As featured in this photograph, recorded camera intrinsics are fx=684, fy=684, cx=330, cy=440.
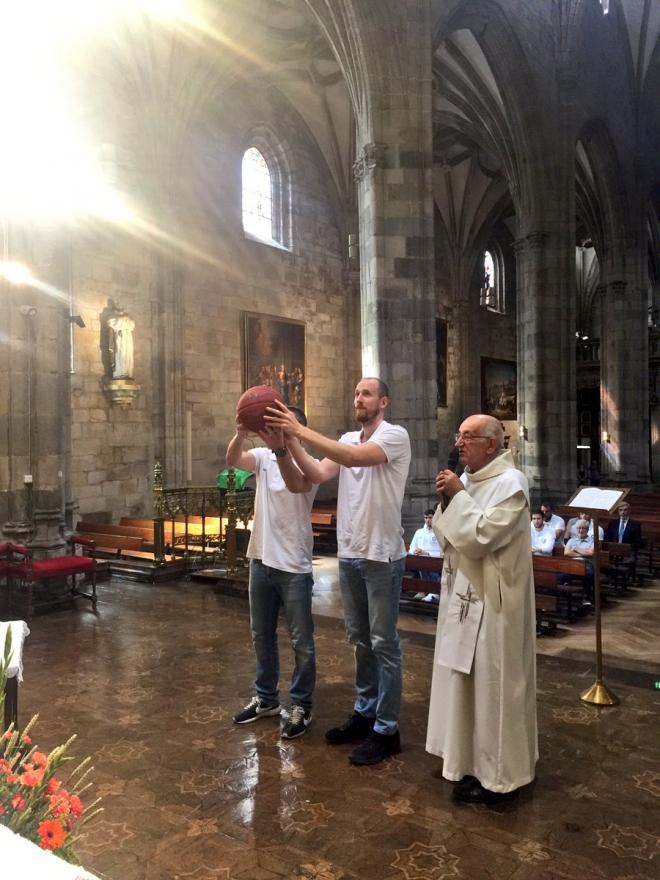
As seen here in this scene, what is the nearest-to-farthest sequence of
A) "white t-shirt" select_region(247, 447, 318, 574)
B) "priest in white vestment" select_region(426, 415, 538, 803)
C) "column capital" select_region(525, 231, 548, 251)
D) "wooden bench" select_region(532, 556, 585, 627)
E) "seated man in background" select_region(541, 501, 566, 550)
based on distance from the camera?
"priest in white vestment" select_region(426, 415, 538, 803) < "white t-shirt" select_region(247, 447, 318, 574) < "wooden bench" select_region(532, 556, 585, 627) < "seated man in background" select_region(541, 501, 566, 550) < "column capital" select_region(525, 231, 548, 251)

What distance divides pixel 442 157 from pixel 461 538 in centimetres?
2083

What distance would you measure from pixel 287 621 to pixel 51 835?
106 inches

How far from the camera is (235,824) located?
2.96 meters

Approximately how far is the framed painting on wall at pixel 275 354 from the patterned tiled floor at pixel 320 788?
37.7 ft

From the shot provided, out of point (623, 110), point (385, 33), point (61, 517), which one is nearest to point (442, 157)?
point (623, 110)

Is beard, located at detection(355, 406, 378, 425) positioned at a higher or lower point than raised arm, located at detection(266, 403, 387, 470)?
higher

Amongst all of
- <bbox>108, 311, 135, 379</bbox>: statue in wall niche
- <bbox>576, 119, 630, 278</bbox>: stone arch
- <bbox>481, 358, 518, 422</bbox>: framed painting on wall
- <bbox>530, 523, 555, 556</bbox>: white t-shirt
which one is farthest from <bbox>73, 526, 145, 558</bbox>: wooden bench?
<bbox>481, 358, 518, 422</bbox>: framed painting on wall

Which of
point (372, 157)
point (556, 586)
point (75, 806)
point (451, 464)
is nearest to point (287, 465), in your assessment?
point (451, 464)

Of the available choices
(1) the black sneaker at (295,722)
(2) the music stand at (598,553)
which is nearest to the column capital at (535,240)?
(2) the music stand at (598,553)

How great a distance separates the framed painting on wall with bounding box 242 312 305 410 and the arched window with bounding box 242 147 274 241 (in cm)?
223

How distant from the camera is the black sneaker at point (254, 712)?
4.04 meters

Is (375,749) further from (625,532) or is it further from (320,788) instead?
(625,532)

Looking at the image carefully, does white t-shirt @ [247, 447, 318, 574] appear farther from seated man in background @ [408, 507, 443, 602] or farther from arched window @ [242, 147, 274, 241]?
arched window @ [242, 147, 274, 241]

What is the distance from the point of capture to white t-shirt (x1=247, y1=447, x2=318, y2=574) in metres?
3.84
